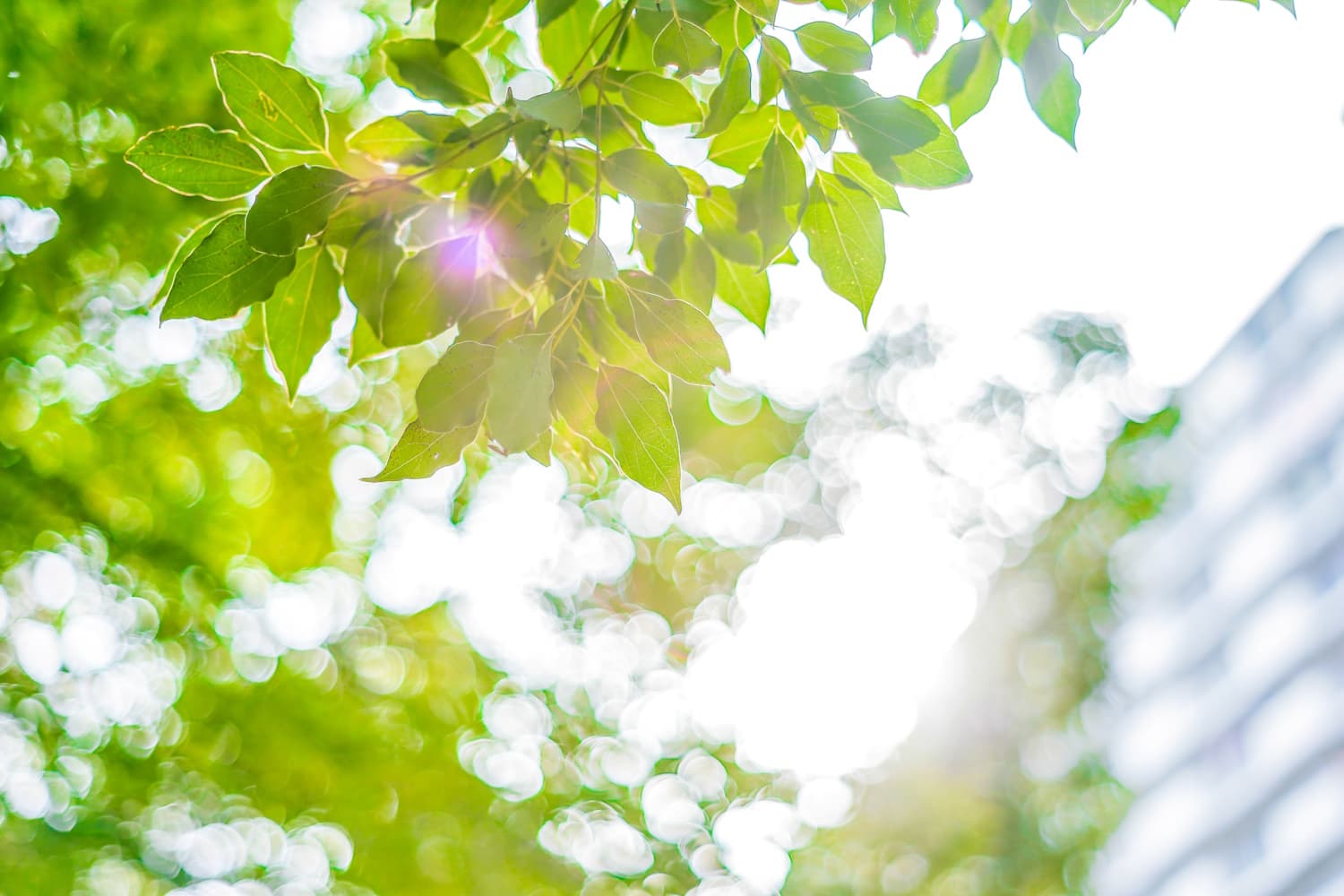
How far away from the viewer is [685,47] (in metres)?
0.68

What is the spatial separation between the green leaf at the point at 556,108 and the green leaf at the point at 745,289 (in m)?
0.24

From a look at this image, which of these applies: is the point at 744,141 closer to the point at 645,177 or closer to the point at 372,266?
the point at 645,177

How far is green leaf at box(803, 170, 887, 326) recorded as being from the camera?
2.30 ft

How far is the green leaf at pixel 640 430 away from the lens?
661 millimetres

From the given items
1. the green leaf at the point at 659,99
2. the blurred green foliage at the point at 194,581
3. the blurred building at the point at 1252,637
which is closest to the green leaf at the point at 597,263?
the green leaf at the point at 659,99

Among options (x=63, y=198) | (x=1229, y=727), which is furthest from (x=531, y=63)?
(x=1229, y=727)

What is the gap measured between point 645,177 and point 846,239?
15 centimetres

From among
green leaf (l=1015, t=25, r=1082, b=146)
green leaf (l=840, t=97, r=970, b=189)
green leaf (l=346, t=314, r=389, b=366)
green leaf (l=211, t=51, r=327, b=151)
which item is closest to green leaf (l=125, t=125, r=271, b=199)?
green leaf (l=211, t=51, r=327, b=151)

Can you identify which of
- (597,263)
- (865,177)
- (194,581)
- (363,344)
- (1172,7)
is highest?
(1172,7)

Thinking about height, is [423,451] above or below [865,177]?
below

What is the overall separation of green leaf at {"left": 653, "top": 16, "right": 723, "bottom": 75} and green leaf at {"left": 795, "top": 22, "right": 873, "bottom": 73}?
0.21 feet

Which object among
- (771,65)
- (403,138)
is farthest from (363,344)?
(771,65)

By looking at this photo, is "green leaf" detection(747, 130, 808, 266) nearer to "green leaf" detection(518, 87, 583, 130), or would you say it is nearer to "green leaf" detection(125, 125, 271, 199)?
"green leaf" detection(518, 87, 583, 130)

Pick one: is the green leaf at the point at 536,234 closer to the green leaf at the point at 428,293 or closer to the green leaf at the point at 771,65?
the green leaf at the point at 428,293
